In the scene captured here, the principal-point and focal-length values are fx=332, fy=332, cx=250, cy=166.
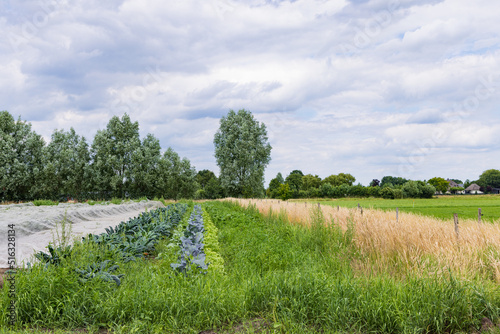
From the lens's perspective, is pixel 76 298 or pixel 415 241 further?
pixel 415 241

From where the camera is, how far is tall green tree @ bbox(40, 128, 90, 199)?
118ft

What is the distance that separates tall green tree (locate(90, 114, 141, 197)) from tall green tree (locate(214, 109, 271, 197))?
10945mm

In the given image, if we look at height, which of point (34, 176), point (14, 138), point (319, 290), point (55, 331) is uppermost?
point (14, 138)

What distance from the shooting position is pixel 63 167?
36719 millimetres

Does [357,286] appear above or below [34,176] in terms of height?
below

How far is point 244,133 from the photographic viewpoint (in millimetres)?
42688

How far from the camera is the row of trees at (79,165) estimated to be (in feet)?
117

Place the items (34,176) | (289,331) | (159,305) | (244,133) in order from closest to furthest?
(289,331) < (159,305) < (34,176) < (244,133)

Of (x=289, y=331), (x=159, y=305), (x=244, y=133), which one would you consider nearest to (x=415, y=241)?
(x=289, y=331)

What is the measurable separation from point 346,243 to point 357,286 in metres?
3.21

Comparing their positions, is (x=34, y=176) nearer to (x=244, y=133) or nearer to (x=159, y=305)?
(x=244, y=133)

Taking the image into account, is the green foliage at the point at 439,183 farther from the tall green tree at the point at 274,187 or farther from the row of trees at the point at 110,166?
the row of trees at the point at 110,166

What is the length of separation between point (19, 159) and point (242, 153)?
2512 centimetres

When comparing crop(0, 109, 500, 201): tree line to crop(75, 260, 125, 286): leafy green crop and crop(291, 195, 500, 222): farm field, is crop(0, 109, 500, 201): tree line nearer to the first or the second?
crop(291, 195, 500, 222): farm field
